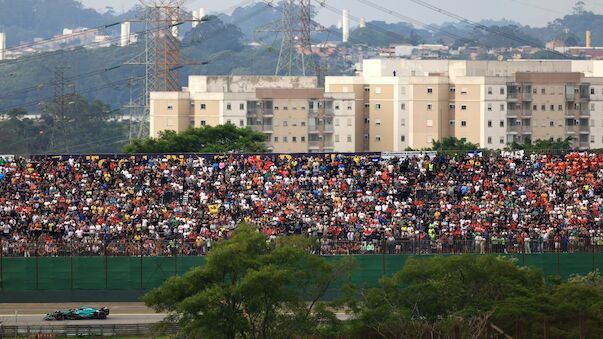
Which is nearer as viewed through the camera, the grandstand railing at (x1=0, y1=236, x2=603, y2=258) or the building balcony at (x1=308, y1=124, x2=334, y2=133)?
the grandstand railing at (x1=0, y1=236, x2=603, y2=258)

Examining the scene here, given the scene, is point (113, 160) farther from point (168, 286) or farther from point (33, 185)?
point (168, 286)

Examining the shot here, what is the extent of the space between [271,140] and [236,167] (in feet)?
246

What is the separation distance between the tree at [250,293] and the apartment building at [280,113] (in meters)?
92.1

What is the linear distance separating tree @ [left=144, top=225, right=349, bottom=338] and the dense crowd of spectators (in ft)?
32.6

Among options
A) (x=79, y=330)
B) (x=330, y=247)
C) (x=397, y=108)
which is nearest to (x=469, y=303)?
(x=330, y=247)

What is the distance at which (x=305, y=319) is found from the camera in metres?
48.2

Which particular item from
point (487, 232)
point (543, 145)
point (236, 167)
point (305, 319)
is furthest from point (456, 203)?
point (543, 145)

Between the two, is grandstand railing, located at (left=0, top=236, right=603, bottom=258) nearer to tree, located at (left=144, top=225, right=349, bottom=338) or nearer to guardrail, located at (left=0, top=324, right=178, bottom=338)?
guardrail, located at (left=0, top=324, right=178, bottom=338)

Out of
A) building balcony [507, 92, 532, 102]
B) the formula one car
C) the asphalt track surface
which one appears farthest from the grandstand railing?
building balcony [507, 92, 532, 102]

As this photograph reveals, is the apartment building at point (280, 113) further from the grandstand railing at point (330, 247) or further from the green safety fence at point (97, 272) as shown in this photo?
the green safety fence at point (97, 272)

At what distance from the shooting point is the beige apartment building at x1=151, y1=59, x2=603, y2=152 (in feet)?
468

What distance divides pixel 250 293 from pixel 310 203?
18.4 meters

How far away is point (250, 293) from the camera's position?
47281 mm

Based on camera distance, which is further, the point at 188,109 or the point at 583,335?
the point at 188,109
